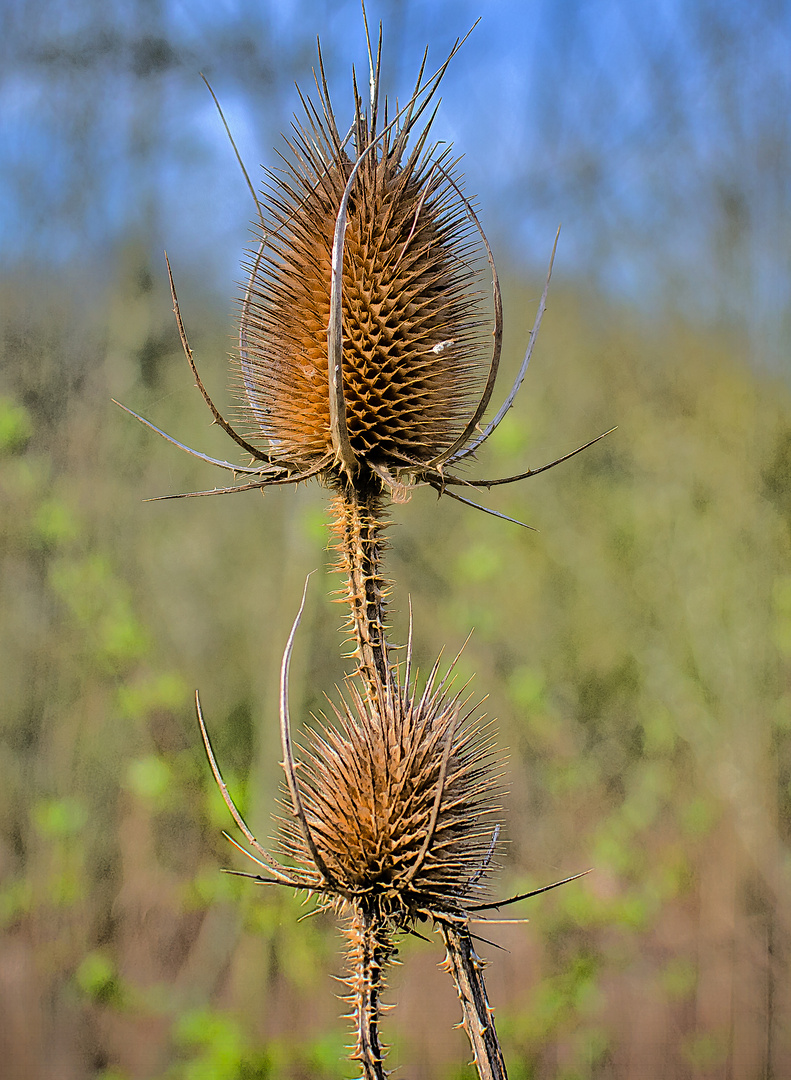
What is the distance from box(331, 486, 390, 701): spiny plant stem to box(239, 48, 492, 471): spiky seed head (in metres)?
0.04

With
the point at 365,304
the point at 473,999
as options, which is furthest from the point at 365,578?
the point at 473,999

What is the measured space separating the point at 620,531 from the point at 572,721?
0.72 meters

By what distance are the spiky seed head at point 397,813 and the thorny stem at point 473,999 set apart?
3 centimetres

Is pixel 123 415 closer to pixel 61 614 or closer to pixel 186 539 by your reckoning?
pixel 186 539

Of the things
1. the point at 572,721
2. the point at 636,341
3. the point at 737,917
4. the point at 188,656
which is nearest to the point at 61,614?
the point at 188,656

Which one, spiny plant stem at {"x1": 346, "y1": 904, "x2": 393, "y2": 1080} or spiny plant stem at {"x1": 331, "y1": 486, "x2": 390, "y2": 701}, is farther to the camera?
spiny plant stem at {"x1": 331, "y1": 486, "x2": 390, "y2": 701}

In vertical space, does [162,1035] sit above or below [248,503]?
below

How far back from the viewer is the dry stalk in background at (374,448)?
0.65m

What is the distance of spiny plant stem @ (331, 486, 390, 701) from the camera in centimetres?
71

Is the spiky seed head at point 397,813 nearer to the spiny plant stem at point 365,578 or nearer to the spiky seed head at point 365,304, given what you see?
the spiny plant stem at point 365,578

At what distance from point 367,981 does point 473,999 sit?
0.11m

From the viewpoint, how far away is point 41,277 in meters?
2.61

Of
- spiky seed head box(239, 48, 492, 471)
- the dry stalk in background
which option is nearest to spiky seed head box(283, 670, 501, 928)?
the dry stalk in background

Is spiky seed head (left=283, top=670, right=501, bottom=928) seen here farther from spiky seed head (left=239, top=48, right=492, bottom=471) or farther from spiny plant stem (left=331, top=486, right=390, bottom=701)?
spiky seed head (left=239, top=48, right=492, bottom=471)
